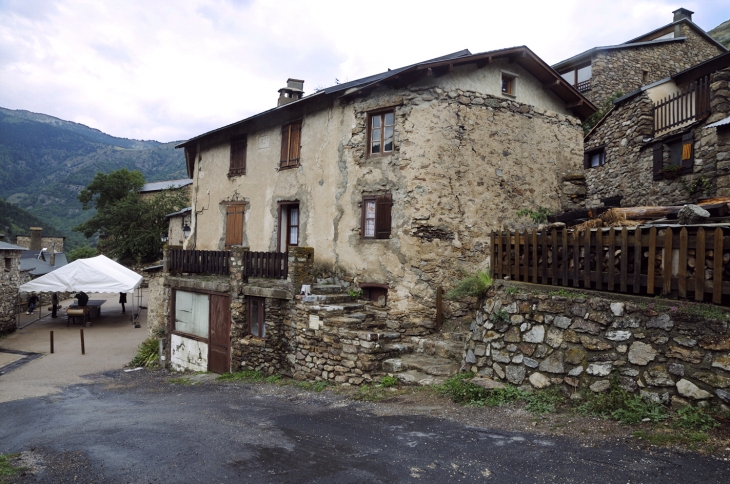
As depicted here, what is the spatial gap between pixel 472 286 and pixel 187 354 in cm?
900

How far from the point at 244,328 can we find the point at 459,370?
6.23 meters

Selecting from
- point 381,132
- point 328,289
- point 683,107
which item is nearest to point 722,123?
point 683,107

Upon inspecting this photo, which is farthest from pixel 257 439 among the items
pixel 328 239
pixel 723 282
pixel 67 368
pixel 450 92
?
pixel 67 368

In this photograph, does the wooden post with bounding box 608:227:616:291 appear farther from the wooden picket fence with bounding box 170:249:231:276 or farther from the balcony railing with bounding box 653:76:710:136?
the wooden picket fence with bounding box 170:249:231:276

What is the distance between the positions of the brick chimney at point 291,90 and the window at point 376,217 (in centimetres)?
808

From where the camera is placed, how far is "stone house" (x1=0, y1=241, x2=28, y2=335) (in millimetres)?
21594

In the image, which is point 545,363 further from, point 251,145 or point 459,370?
point 251,145

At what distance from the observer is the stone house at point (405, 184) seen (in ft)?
37.4

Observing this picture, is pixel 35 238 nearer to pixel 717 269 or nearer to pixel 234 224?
pixel 234 224

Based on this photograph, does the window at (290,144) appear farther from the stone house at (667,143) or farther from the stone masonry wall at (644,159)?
the stone masonry wall at (644,159)

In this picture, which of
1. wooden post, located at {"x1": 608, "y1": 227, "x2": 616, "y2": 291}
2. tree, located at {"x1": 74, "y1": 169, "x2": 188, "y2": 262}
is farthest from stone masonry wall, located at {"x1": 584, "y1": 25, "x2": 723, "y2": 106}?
tree, located at {"x1": 74, "y1": 169, "x2": 188, "y2": 262}

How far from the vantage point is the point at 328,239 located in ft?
43.2

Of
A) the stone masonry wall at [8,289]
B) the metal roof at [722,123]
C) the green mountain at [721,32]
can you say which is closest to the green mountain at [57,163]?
the stone masonry wall at [8,289]

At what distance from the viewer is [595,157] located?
19.2 m
